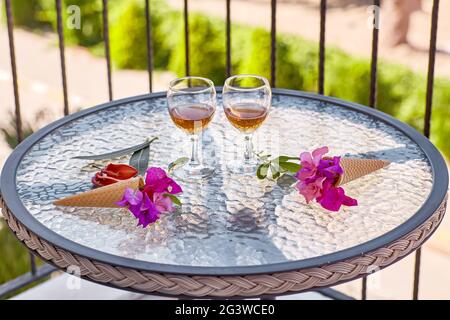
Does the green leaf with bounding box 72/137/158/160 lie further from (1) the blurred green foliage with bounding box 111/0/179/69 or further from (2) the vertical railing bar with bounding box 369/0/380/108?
(1) the blurred green foliage with bounding box 111/0/179/69

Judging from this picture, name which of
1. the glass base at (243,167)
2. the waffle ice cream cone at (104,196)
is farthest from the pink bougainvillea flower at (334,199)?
the waffle ice cream cone at (104,196)

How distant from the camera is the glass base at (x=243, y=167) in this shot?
171 centimetres

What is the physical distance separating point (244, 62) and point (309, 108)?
7.67m

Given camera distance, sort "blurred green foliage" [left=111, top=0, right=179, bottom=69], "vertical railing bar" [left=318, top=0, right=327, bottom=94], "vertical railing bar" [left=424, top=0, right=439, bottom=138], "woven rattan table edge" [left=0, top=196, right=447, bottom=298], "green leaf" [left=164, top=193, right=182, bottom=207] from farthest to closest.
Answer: "blurred green foliage" [left=111, top=0, right=179, bottom=69], "vertical railing bar" [left=318, top=0, right=327, bottom=94], "vertical railing bar" [left=424, top=0, right=439, bottom=138], "green leaf" [left=164, top=193, right=182, bottom=207], "woven rattan table edge" [left=0, top=196, right=447, bottom=298]

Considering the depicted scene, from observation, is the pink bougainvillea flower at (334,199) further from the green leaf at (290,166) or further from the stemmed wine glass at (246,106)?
the stemmed wine glass at (246,106)

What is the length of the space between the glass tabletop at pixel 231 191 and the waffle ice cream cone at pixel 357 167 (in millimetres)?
19

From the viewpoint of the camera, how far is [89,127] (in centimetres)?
198

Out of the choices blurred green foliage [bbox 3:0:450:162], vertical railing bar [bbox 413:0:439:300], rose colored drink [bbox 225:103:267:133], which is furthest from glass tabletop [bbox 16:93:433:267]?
blurred green foliage [bbox 3:0:450:162]

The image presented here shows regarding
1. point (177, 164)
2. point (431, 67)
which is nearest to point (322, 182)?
point (177, 164)

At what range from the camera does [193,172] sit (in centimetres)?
172

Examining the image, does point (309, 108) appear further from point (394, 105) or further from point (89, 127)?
point (394, 105)

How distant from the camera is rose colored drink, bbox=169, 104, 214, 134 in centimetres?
168
